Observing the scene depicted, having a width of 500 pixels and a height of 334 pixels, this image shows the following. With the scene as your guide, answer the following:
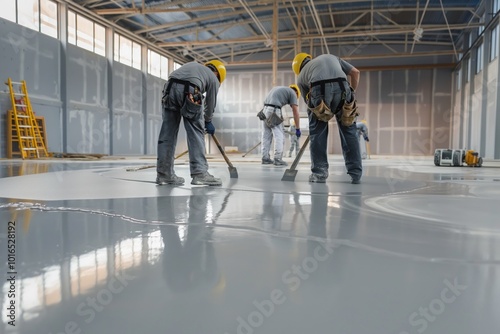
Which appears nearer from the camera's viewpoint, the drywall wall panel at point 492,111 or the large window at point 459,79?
the drywall wall panel at point 492,111

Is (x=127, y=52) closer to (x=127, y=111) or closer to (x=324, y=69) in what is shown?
(x=127, y=111)

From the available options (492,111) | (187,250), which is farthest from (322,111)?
(492,111)

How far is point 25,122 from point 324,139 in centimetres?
1118

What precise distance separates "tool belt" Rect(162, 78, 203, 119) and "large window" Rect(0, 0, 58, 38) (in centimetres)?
1124

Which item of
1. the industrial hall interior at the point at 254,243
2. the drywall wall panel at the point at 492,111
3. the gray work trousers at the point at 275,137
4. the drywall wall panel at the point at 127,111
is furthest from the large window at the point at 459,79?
the drywall wall panel at the point at 127,111

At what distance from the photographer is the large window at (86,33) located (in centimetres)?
1495

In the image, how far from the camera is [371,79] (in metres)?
22.3

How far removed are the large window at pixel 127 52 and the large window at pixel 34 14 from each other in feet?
12.1

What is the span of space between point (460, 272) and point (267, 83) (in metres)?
23.0

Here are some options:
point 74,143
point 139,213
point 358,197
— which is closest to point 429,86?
point 74,143

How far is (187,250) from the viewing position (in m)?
1.53

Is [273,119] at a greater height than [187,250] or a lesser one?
greater

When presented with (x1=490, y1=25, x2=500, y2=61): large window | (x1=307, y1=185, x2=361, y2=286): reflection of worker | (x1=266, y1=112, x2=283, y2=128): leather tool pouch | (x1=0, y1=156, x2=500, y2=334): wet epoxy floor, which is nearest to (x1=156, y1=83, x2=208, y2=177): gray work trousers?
(x1=307, y1=185, x2=361, y2=286): reflection of worker

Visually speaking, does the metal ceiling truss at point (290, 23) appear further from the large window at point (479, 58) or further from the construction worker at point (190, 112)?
the construction worker at point (190, 112)
